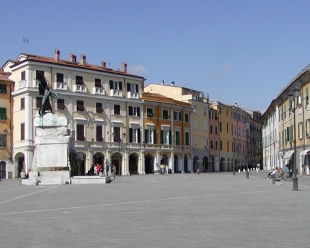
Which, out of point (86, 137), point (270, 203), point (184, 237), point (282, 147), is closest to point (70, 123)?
point (86, 137)

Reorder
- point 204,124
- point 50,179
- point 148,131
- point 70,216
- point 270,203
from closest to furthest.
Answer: point 70,216 → point 270,203 → point 50,179 → point 148,131 → point 204,124

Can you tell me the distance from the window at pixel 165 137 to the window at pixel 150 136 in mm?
2002

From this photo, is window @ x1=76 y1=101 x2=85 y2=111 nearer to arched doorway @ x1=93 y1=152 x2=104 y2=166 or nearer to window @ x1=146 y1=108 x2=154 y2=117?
arched doorway @ x1=93 y1=152 x2=104 y2=166

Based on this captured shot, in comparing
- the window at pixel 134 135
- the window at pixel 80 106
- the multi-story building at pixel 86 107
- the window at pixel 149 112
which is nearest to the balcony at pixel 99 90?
the multi-story building at pixel 86 107

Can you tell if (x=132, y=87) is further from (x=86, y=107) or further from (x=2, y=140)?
(x=2, y=140)

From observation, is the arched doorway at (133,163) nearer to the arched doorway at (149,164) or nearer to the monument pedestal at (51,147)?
the arched doorway at (149,164)

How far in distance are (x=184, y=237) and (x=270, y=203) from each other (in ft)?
28.6

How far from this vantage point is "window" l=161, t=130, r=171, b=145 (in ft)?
255

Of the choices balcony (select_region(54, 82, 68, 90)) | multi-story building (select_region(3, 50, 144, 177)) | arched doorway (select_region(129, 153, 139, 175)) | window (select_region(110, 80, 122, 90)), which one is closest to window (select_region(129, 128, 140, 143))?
multi-story building (select_region(3, 50, 144, 177))

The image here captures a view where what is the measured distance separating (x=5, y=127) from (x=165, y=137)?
24664 millimetres

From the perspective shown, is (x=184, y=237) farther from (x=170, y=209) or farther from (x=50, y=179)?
(x=50, y=179)

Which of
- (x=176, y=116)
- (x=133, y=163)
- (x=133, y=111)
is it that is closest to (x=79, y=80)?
(x=133, y=111)

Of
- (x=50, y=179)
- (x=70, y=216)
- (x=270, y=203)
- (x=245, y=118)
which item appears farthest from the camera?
(x=245, y=118)

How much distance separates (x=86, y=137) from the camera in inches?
2650
